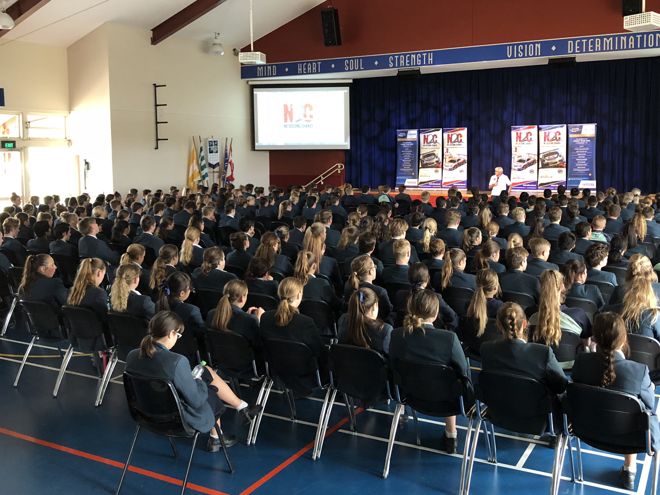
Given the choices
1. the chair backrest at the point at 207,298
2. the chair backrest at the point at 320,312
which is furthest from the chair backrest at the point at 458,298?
the chair backrest at the point at 207,298

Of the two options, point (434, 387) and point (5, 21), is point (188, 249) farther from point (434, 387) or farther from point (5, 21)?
point (5, 21)

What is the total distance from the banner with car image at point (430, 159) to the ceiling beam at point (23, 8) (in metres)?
12.6

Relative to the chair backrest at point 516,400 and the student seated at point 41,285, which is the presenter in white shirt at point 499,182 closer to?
the student seated at point 41,285

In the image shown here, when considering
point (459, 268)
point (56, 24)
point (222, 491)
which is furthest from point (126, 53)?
point (222, 491)

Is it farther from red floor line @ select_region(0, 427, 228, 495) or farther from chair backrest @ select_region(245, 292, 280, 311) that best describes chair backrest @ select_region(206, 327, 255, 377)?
chair backrest @ select_region(245, 292, 280, 311)

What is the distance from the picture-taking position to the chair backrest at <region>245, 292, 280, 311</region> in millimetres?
7043

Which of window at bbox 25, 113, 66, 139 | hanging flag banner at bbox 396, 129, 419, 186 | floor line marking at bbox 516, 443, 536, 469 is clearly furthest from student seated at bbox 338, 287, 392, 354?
hanging flag banner at bbox 396, 129, 419, 186

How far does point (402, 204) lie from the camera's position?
52.1ft

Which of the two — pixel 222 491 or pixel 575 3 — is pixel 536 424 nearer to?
pixel 222 491

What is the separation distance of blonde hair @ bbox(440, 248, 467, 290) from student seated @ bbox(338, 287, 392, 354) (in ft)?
6.49

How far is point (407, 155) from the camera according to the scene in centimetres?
2400

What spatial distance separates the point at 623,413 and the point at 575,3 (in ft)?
53.6

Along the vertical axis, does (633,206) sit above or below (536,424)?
above

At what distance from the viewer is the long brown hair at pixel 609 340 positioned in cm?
435
